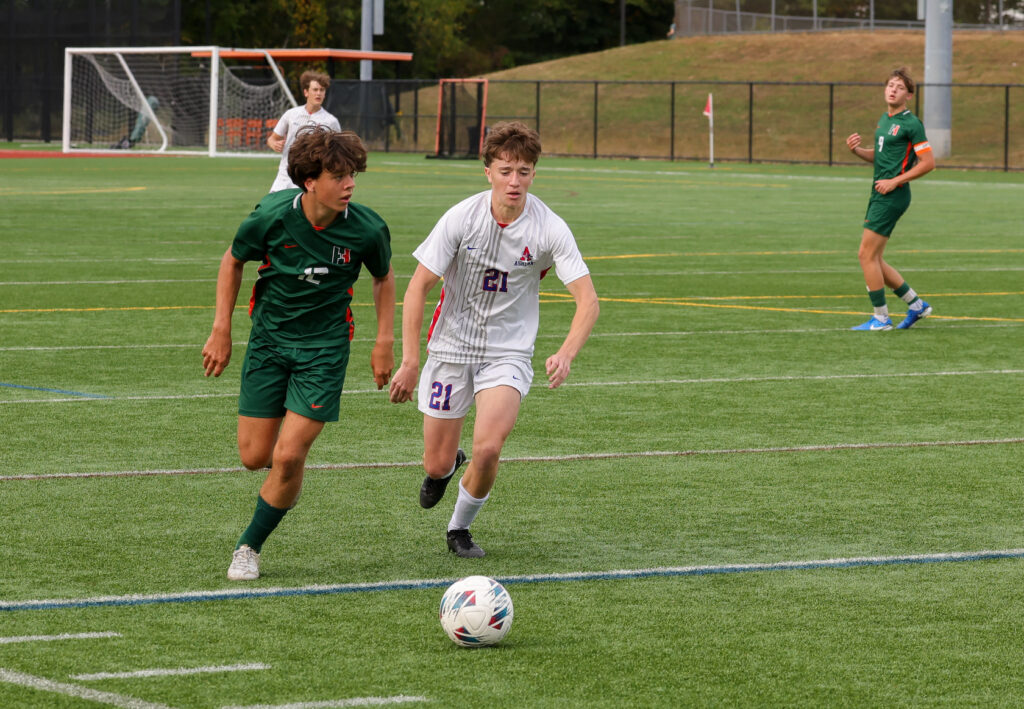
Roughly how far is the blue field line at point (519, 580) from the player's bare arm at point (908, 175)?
24.7 ft

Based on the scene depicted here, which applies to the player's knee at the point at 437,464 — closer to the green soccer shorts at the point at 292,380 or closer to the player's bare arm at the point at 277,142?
the green soccer shorts at the point at 292,380

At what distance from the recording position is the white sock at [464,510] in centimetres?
686

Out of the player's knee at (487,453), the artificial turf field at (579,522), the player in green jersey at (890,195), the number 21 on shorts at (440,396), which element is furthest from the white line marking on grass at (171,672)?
the player in green jersey at (890,195)

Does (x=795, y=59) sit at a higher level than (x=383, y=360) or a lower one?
higher

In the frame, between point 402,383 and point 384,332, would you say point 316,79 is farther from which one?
point 402,383

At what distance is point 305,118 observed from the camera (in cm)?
1762

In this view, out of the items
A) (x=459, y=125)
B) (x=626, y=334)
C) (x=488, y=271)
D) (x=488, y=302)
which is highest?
(x=459, y=125)

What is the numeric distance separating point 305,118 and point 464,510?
11328 mm

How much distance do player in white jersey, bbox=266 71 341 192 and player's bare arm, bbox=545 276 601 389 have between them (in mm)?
9770

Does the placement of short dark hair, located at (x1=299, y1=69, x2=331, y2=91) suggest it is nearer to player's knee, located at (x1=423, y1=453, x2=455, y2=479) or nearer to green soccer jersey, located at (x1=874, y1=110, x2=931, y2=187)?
green soccer jersey, located at (x1=874, y1=110, x2=931, y2=187)

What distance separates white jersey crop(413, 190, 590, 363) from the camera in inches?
271

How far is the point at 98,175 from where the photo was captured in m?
39.6

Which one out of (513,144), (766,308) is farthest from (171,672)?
(766,308)

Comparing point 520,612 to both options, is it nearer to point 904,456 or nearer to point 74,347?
point 904,456
